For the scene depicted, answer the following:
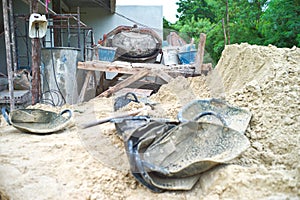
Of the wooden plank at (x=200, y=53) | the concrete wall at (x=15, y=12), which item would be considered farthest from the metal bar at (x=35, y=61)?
the concrete wall at (x=15, y=12)

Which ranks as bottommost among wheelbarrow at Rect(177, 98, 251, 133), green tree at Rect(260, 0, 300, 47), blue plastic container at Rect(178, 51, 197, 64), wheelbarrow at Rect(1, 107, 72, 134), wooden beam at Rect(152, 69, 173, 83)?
wheelbarrow at Rect(1, 107, 72, 134)

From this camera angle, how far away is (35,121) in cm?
425

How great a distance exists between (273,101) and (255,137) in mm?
765

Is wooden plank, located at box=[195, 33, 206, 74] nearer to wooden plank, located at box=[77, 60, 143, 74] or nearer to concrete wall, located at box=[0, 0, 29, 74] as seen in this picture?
wooden plank, located at box=[77, 60, 143, 74]

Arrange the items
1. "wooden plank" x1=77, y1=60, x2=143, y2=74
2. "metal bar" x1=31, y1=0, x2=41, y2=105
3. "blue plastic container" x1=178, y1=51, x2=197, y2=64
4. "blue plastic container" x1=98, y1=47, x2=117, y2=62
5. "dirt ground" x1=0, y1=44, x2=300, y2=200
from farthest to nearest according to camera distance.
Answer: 1. "blue plastic container" x1=178, y1=51, x2=197, y2=64
2. "blue plastic container" x1=98, y1=47, x2=117, y2=62
3. "wooden plank" x1=77, y1=60, x2=143, y2=74
4. "metal bar" x1=31, y1=0, x2=41, y2=105
5. "dirt ground" x1=0, y1=44, x2=300, y2=200

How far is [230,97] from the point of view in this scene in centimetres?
423

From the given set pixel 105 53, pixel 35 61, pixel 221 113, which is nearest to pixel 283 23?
pixel 105 53

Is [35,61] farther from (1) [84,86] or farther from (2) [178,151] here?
(2) [178,151]

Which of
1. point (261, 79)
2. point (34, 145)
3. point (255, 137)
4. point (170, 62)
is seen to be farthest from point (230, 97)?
point (170, 62)

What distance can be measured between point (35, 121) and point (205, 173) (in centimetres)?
275

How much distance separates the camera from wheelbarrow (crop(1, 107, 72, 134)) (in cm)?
406

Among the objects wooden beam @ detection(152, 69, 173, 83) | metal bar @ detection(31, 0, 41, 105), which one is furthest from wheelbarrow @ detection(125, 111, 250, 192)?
wooden beam @ detection(152, 69, 173, 83)

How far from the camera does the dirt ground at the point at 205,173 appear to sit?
7.47 ft

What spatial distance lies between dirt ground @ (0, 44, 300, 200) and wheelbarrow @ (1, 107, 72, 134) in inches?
4.2
